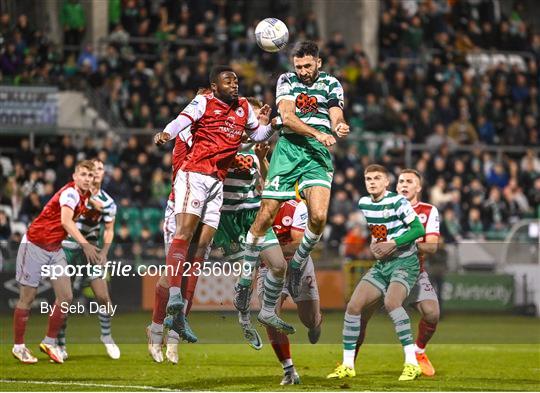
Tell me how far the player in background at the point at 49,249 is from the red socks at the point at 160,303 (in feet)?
5.37

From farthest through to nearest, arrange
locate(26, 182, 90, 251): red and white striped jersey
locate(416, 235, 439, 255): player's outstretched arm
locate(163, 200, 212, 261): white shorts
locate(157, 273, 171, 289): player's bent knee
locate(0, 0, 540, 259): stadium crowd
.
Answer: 1. locate(0, 0, 540, 259): stadium crowd
2. locate(26, 182, 90, 251): red and white striped jersey
3. locate(416, 235, 439, 255): player's outstretched arm
4. locate(163, 200, 212, 261): white shorts
5. locate(157, 273, 171, 289): player's bent knee

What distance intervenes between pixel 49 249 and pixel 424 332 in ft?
14.1

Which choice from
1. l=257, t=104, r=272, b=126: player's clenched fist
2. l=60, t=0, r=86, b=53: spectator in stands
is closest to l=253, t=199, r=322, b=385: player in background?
l=257, t=104, r=272, b=126: player's clenched fist

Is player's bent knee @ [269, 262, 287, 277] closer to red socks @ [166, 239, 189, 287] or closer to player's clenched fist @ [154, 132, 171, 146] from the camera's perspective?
red socks @ [166, 239, 189, 287]

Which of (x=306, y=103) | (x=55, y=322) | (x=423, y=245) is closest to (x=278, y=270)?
(x=306, y=103)

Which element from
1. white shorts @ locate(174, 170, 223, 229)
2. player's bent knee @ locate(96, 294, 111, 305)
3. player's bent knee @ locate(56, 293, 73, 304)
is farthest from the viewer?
player's bent knee @ locate(96, 294, 111, 305)

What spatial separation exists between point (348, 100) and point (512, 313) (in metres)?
6.66

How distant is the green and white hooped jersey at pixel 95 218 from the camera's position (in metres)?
15.7

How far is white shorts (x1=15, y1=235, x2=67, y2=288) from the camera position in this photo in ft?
49.9

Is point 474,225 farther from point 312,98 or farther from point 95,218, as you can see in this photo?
point 312,98

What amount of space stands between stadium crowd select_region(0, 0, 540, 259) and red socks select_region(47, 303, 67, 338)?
225 inches

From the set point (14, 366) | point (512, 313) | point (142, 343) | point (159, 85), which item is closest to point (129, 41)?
point (159, 85)

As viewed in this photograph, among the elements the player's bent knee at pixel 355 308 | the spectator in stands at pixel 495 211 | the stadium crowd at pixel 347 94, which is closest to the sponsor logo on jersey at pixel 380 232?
the player's bent knee at pixel 355 308

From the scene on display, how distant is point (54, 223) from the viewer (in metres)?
15.3
